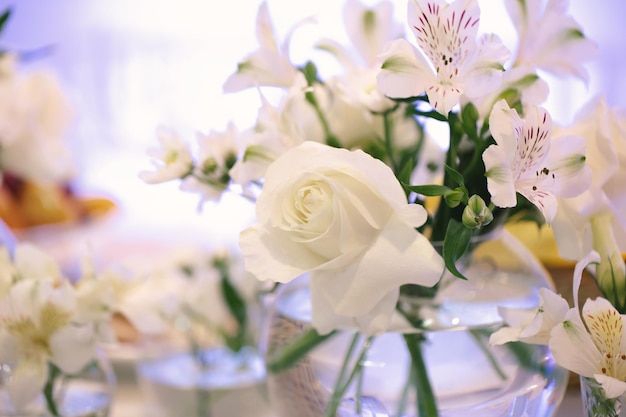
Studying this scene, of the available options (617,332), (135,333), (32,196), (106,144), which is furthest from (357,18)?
(106,144)

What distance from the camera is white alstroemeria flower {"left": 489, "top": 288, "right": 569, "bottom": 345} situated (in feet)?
1.00

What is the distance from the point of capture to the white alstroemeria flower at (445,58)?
28 cm

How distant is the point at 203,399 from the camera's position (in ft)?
1.89

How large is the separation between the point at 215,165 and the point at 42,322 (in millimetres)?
137

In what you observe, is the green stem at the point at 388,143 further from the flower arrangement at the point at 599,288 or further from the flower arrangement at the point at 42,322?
the flower arrangement at the point at 42,322

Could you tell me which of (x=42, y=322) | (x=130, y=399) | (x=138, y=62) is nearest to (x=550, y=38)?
(x=42, y=322)

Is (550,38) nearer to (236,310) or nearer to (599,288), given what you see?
(599,288)

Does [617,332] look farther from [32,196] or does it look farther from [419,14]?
[32,196]

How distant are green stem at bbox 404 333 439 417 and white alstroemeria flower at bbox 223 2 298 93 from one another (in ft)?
0.48

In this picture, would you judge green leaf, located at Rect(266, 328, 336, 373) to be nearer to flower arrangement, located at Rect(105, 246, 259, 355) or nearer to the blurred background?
flower arrangement, located at Rect(105, 246, 259, 355)

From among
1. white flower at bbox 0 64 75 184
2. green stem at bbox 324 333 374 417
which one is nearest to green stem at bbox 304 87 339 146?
green stem at bbox 324 333 374 417

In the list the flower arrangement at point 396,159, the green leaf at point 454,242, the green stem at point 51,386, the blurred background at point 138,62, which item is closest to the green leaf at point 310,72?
the flower arrangement at point 396,159

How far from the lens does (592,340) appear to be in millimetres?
312

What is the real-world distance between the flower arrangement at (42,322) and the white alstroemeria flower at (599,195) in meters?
0.26
